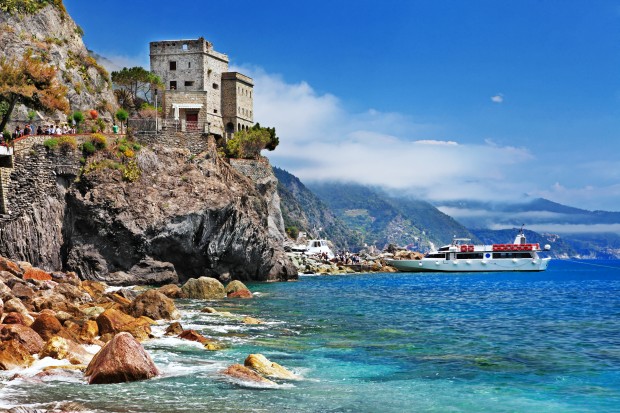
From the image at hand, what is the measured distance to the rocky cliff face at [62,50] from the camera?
62531mm

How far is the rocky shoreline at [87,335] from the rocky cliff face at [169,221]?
15.9 meters

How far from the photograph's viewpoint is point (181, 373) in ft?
56.0

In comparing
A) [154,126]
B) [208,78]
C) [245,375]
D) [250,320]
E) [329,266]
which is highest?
[208,78]

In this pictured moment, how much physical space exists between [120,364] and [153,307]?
38.4 ft

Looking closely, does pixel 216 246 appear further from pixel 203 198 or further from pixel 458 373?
pixel 458 373

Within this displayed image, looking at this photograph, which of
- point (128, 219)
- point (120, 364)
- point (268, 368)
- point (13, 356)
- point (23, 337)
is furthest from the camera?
point (128, 219)

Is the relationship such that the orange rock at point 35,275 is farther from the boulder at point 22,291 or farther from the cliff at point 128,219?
the cliff at point 128,219

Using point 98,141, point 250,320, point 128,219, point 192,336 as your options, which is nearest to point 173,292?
point 250,320

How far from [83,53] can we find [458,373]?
6473cm

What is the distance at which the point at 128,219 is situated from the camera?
49.4m

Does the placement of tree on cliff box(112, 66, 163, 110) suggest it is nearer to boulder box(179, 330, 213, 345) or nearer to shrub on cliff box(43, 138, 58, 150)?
shrub on cliff box(43, 138, 58, 150)

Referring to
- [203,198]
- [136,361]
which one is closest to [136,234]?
[203,198]

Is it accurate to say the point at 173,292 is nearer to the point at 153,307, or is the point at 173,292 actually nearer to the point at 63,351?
the point at 153,307

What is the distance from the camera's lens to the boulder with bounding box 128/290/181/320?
27156 mm
